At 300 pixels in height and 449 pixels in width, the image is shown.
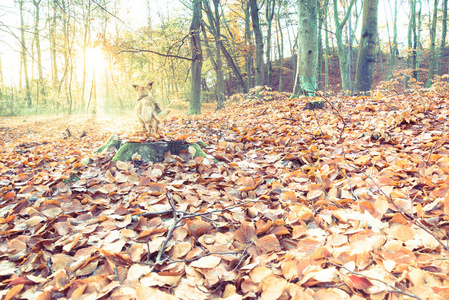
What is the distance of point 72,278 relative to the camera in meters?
1.24

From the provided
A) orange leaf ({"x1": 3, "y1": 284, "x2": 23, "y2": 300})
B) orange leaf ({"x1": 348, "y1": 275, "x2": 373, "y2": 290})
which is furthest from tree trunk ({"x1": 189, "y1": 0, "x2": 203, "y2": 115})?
orange leaf ({"x1": 348, "y1": 275, "x2": 373, "y2": 290})

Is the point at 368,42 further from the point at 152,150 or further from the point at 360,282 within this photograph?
the point at 360,282

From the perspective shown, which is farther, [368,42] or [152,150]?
[368,42]

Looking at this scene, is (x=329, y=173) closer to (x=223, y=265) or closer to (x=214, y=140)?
(x=223, y=265)

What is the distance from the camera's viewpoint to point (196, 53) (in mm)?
8492

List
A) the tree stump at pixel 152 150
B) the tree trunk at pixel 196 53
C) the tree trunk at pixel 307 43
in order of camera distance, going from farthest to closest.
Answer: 1. the tree trunk at pixel 196 53
2. the tree trunk at pixel 307 43
3. the tree stump at pixel 152 150

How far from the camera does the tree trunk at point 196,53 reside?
8.29 meters

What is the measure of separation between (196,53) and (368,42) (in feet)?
17.5

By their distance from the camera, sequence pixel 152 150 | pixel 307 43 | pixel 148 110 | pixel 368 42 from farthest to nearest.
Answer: pixel 368 42 → pixel 307 43 → pixel 148 110 → pixel 152 150

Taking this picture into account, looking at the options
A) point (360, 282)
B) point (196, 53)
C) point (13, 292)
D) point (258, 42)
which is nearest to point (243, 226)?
point (360, 282)

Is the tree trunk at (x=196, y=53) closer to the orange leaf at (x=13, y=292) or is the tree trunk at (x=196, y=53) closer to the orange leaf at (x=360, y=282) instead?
the orange leaf at (x=13, y=292)

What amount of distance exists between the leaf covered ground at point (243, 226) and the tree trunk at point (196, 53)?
20.7 feet

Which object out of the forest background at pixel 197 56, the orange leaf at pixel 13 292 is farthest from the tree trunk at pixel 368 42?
the orange leaf at pixel 13 292

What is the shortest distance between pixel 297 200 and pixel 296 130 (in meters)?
2.04
